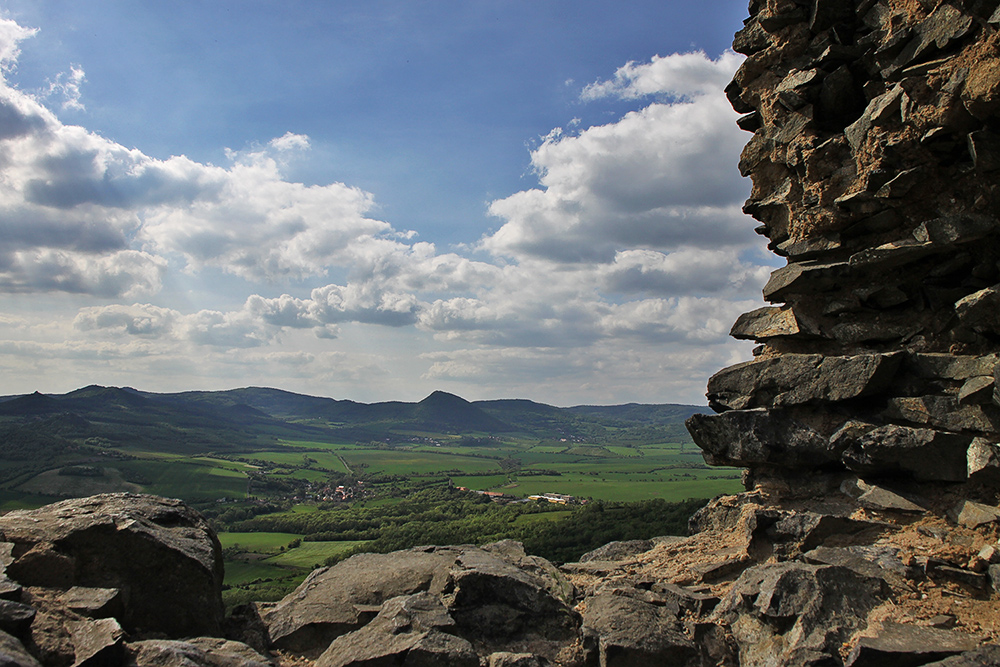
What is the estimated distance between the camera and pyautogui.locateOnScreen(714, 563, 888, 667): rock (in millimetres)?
8422

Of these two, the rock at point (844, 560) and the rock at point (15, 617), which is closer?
the rock at point (15, 617)

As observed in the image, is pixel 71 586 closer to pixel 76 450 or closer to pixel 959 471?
pixel 959 471

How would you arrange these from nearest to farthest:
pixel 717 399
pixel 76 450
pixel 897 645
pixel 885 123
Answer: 1. pixel 897 645
2. pixel 885 123
3. pixel 717 399
4. pixel 76 450

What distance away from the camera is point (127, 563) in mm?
9703

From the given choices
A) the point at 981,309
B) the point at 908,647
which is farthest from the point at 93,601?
the point at 981,309

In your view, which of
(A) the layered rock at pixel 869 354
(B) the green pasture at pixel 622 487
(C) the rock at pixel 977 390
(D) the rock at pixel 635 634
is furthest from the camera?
(B) the green pasture at pixel 622 487

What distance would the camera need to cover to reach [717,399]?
14.6m

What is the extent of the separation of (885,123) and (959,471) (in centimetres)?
753

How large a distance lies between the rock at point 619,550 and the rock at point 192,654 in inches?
385

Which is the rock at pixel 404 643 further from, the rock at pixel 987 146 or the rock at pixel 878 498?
the rock at pixel 987 146

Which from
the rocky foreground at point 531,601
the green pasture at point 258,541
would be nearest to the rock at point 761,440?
Answer: the rocky foreground at point 531,601

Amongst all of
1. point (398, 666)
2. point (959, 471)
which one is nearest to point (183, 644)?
point (398, 666)

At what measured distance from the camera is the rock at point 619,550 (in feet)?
52.4

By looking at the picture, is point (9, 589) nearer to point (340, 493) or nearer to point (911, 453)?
point (911, 453)
